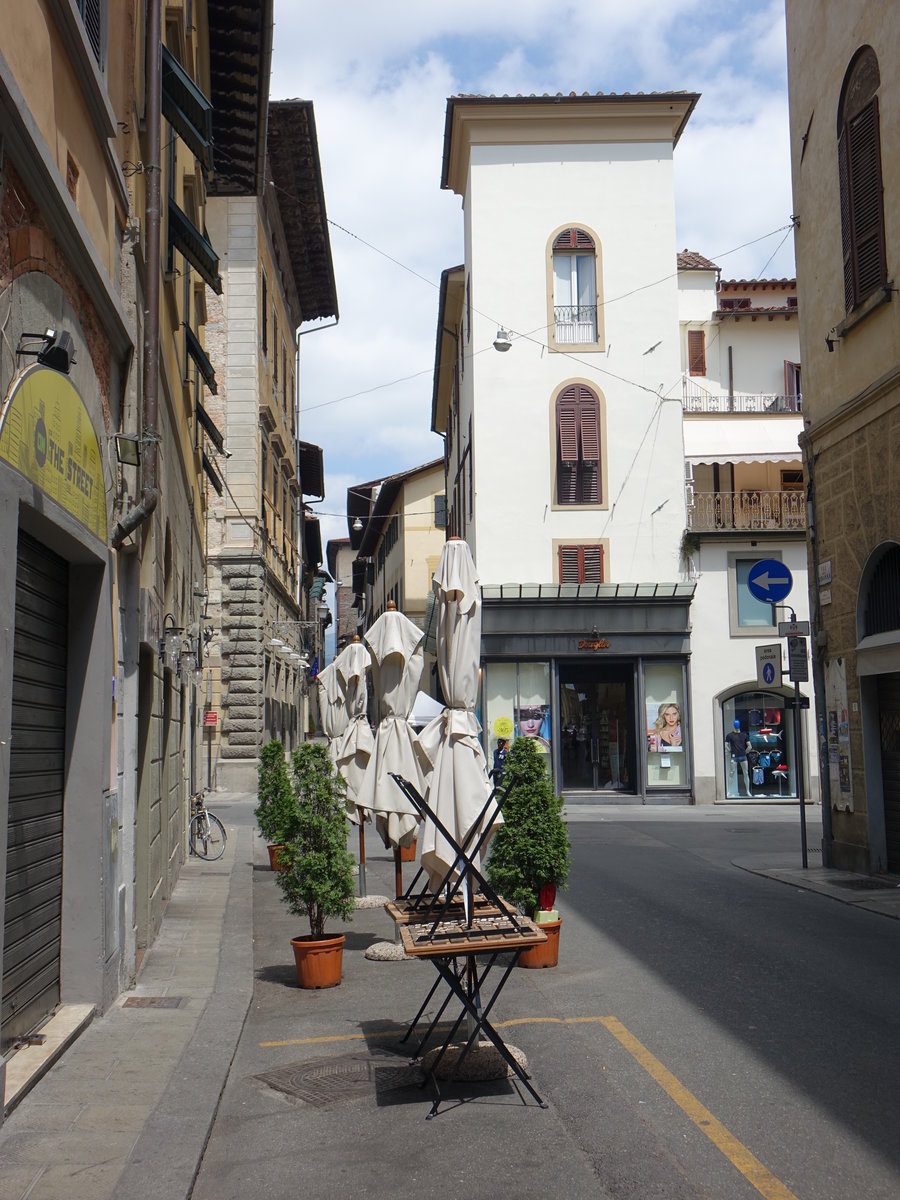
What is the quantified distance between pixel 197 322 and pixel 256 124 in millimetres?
5584

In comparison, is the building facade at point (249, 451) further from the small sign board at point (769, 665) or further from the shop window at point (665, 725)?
the small sign board at point (769, 665)

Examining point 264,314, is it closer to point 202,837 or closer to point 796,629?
point 202,837

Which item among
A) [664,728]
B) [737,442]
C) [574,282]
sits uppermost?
[574,282]

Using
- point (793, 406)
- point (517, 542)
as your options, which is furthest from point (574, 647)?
point (793, 406)

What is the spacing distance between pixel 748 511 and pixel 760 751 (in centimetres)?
595

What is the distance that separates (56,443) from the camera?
6078 mm

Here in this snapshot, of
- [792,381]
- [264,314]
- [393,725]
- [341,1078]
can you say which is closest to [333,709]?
[393,725]

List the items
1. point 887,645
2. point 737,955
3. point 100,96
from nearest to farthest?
point 100,96 < point 737,955 < point 887,645

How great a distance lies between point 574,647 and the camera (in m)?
28.5

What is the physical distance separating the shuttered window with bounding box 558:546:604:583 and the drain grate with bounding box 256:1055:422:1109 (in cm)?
2287

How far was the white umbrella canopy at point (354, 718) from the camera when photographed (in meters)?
14.0

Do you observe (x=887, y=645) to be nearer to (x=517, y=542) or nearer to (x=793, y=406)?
(x=517, y=542)

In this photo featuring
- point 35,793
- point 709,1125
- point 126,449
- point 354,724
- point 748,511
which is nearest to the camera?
point 709,1125

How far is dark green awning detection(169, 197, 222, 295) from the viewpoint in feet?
38.3
